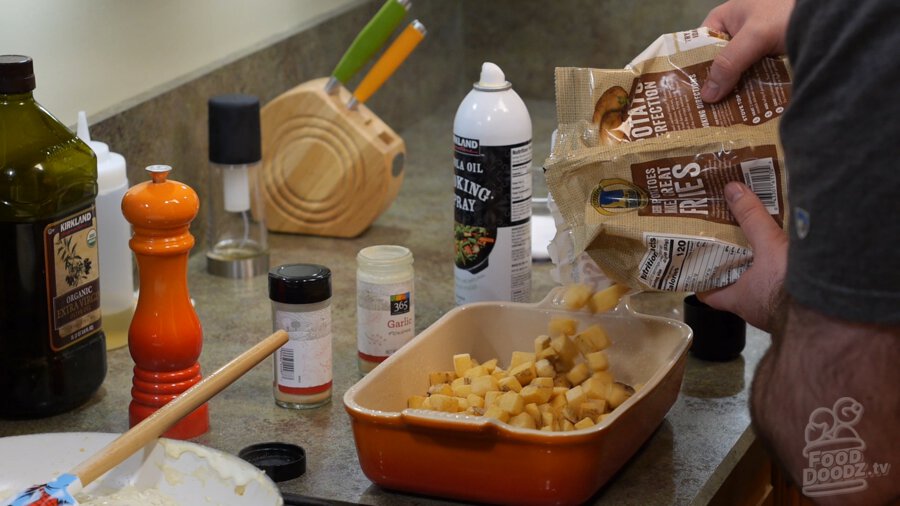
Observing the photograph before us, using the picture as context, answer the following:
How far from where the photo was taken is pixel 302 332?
3.81ft

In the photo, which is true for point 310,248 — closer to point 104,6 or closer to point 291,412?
point 104,6

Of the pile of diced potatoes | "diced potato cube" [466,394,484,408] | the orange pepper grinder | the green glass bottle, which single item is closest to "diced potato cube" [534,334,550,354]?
the pile of diced potatoes

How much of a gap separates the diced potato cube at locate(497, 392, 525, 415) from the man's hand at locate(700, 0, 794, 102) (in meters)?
0.32

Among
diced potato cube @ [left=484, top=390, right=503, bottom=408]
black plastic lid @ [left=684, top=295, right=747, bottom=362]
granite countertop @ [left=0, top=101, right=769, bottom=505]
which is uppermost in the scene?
diced potato cube @ [left=484, top=390, right=503, bottom=408]

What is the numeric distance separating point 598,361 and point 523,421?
15 centimetres

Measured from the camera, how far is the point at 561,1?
98.3 inches

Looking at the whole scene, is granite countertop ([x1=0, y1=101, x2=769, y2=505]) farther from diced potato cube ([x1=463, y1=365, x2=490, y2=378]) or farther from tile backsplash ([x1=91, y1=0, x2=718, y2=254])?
tile backsplash ([x1=91, y1=0, x2=718, y2=254])

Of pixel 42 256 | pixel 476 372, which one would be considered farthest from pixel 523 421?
pixel 42 256

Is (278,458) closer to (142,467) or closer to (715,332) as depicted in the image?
(142,467)

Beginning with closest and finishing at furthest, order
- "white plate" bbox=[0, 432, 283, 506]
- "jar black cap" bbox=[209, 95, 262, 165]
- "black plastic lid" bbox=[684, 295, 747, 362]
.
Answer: "white plate" bbox=[0, 432, 283, 506]
"black plastic lid" bbox=[684, 295, 747, 362]
"jar black cap" bbox=[209, 95, 262, 165]

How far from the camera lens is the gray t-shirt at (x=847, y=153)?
0.70 meters

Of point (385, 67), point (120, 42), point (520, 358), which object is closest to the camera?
point (520, 358)

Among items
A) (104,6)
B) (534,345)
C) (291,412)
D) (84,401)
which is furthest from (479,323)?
(104,6)

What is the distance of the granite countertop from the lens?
107 centimetres
